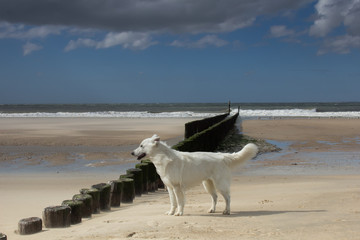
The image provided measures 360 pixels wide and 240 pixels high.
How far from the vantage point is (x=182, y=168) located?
727 cm

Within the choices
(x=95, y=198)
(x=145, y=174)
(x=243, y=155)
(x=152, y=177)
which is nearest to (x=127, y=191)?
(x=95, y=198)

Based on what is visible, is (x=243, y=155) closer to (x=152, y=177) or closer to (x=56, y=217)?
(x=56, y=217)

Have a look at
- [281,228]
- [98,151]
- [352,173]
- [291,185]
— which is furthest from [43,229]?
[98,151]

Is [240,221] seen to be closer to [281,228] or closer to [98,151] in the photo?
[281,228]

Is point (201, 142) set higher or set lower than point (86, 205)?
higher

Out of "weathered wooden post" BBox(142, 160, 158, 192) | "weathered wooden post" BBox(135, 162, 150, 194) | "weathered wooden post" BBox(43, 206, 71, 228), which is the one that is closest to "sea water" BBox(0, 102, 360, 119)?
"weathered wooden post" BBox(142, 160, 158, 192)

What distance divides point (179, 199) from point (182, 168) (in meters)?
0.51

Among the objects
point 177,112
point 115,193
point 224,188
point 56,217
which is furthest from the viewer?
point 177,112

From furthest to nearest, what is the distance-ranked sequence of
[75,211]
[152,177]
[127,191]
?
[152,177], [127,191], [75,211]

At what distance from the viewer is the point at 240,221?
6.60m

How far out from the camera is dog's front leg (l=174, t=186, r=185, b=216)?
7.12m

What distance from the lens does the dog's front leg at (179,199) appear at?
712cm

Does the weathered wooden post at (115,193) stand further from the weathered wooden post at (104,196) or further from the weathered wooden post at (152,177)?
the weathered wooden post at (152,177)

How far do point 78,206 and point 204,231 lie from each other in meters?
2.33
